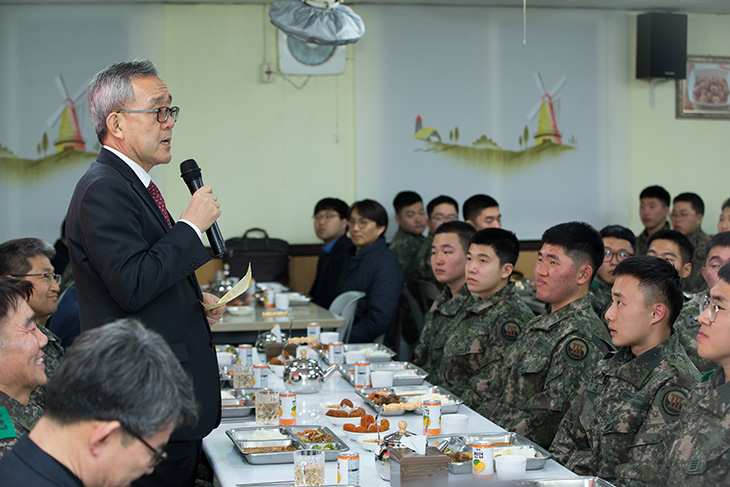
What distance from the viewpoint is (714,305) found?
209 cm

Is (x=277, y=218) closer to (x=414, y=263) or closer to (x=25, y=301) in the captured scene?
(x=414, y=263)

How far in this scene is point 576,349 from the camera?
2904mm

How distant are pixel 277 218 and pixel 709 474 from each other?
5.50 m

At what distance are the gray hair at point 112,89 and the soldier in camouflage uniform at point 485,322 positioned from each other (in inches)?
72.5

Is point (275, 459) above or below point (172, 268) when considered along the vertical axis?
below

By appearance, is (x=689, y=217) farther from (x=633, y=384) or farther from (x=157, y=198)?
(x=157, y=198)

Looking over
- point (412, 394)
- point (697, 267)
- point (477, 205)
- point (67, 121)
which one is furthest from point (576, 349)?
point (67, 121)

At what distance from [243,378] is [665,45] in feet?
18.6

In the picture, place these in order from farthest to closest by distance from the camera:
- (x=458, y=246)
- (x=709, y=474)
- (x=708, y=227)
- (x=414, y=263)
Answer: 1. (x=708, y=227)
2. (x=414, y=263)
3. (x=458, y=246)
4. (x=709, y=474)

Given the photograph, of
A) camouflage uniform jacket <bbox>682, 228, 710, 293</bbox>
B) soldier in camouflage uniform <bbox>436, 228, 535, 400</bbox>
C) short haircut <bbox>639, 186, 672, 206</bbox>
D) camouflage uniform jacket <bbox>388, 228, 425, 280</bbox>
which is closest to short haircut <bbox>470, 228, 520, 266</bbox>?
soldier in camouflage uniform <bbox>436, 228, 535, 400</bbox>

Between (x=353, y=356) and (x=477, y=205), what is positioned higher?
(x=477, y=205)

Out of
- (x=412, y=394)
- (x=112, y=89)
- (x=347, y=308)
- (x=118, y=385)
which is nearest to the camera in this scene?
(x=118, y=385)

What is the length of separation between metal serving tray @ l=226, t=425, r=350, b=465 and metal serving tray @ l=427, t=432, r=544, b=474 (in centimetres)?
29

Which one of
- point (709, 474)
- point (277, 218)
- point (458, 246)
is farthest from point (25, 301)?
point (277, 218)
